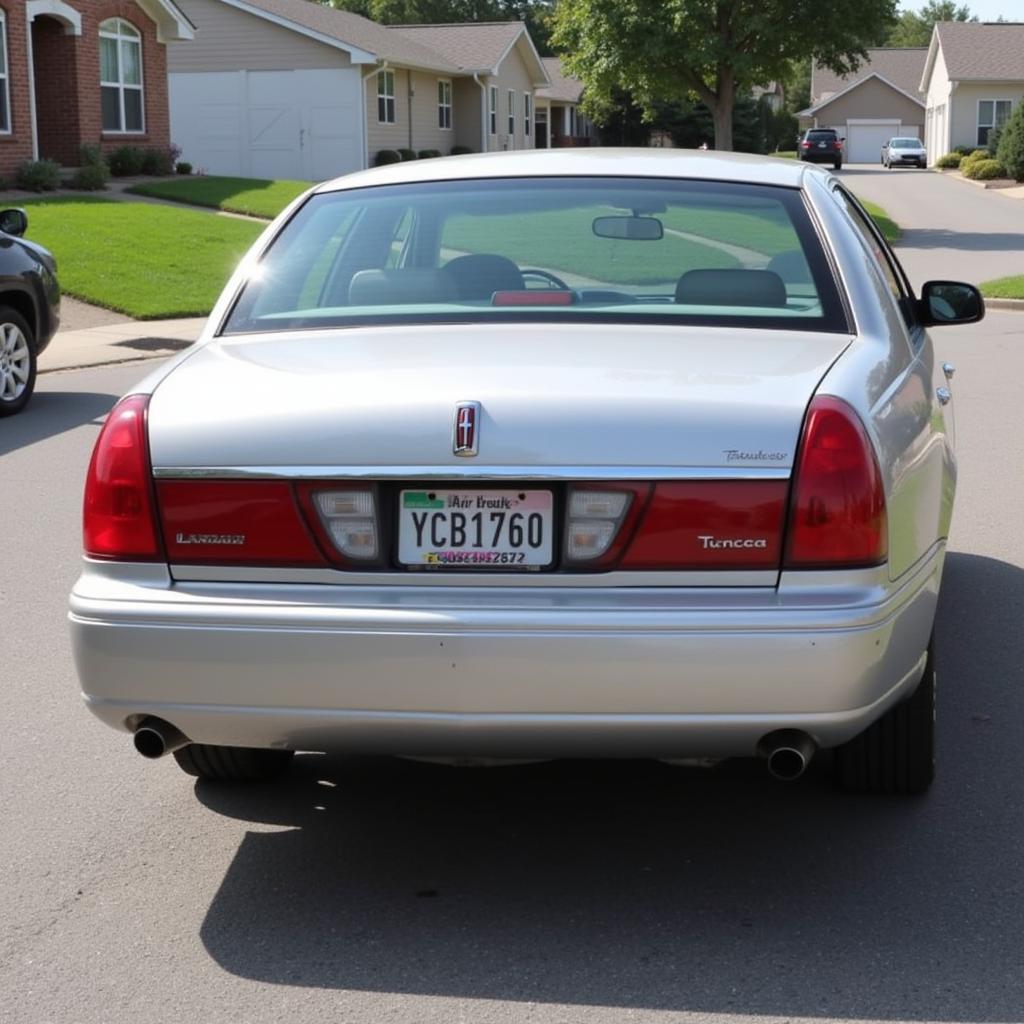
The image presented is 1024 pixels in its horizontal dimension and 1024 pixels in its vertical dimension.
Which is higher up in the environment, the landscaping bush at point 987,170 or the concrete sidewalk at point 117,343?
the landscaping bush at point 987,170

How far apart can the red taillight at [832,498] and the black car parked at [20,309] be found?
360 inches

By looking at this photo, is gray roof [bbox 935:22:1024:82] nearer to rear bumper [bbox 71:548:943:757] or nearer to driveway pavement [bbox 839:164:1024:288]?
driveway pavement [bbox 839:164:1024:288]

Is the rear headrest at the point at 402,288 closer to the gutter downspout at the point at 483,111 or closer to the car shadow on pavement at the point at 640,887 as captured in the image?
the car shadow on pavement at the point at 640,887

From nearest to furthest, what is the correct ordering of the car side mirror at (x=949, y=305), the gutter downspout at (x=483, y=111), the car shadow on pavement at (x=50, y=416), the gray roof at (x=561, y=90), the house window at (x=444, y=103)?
the car side mirror at (x=949, y=305)
the car shadow on pavement at (x=50, y=416)
the house window at (x=444, y=103)
the gutter downspout at (x=483, y=111)
the gray roof at (x=561, y=90)

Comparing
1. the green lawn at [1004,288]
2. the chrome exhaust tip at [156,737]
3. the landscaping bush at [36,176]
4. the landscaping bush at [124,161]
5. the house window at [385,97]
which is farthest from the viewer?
the house window at [385,97]

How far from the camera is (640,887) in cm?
398

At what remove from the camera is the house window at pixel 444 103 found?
188 feet

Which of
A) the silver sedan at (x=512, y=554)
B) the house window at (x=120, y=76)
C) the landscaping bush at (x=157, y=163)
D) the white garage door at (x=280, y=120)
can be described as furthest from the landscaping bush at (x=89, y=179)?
the silver sedan at (x=512, y=554)

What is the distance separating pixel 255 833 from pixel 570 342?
4.90 ft

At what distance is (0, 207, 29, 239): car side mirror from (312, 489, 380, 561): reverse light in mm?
8852

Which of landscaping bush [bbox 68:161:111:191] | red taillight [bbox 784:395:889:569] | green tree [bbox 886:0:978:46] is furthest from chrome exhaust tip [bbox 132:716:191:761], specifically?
green tree [bbox 886:0:978:46]

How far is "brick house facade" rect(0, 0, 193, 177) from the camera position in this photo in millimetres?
30578

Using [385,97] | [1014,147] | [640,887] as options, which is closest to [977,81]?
[1014,147]

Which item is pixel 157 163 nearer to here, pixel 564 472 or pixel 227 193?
pixel 227 193
